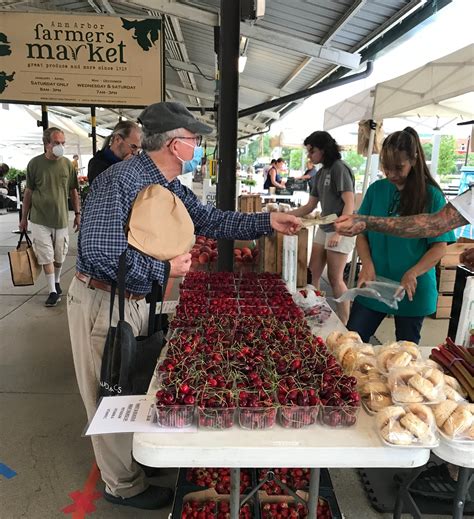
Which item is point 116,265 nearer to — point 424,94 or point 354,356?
point 354,356

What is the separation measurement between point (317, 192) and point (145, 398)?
10.8 ft

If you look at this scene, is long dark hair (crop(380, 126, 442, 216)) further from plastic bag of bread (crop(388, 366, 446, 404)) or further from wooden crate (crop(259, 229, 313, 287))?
plastic bag of bread (crop(388, 366, 446, 404))

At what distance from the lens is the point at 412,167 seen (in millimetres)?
2570

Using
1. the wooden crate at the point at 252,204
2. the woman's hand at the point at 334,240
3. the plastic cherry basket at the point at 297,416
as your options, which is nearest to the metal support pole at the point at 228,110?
the woman's hand at the point at 334,240

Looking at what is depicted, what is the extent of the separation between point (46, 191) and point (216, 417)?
14.8 feet

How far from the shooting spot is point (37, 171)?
5160mm

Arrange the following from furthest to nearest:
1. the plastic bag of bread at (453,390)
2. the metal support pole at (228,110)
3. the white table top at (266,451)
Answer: the metal support pole at (228,110), the plastic bag of bread at (453,390), the white table top at (266,451)

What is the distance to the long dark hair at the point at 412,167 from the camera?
252 centimetres

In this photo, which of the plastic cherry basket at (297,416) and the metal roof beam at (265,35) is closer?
the plastic cherry basket at (297,416)

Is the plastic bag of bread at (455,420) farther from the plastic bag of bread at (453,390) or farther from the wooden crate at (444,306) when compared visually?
the wooden crate at (444,306)

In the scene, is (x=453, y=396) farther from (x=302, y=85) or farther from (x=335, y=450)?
(x=302, y=85)

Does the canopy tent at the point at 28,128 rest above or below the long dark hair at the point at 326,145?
above

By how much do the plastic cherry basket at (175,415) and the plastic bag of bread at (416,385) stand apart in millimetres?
656

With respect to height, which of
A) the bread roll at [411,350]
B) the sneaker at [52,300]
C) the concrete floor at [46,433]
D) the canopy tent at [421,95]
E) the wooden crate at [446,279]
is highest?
the canopy tent at [421,95]
